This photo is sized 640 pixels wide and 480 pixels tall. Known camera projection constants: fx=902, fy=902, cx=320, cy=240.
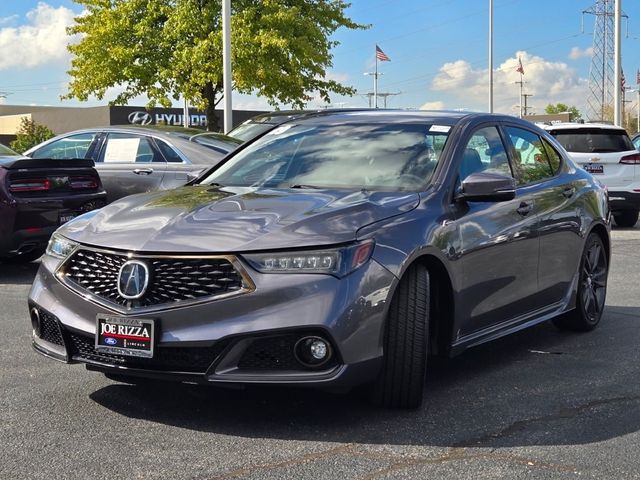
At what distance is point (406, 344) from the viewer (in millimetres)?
4234

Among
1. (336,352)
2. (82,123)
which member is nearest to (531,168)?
(336,352)

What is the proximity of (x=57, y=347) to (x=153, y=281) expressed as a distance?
28.9 inches

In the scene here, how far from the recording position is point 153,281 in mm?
4008

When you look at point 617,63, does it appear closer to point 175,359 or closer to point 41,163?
point 41,163

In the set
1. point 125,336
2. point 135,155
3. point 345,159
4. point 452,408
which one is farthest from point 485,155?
point 135,155

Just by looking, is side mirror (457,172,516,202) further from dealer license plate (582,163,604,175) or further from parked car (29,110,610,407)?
dealer license plate (582,163,604,175)

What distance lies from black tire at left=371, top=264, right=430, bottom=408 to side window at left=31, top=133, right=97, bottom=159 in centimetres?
788

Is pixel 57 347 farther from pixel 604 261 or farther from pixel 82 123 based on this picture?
pixel 82 123

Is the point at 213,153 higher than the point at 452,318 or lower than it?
higher

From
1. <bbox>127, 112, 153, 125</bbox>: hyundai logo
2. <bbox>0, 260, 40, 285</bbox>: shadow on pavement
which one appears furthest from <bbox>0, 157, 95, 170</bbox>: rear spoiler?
<bbox>127, 112, 153, 125</bbox>: hyundai logo

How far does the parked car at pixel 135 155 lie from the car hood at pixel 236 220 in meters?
5.81

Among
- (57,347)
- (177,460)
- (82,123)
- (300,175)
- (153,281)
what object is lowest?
(177,460)

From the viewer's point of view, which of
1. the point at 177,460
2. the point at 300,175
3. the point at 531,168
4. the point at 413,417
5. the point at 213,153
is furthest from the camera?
the point at 213,153

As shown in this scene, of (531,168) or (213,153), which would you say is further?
(213,153)
